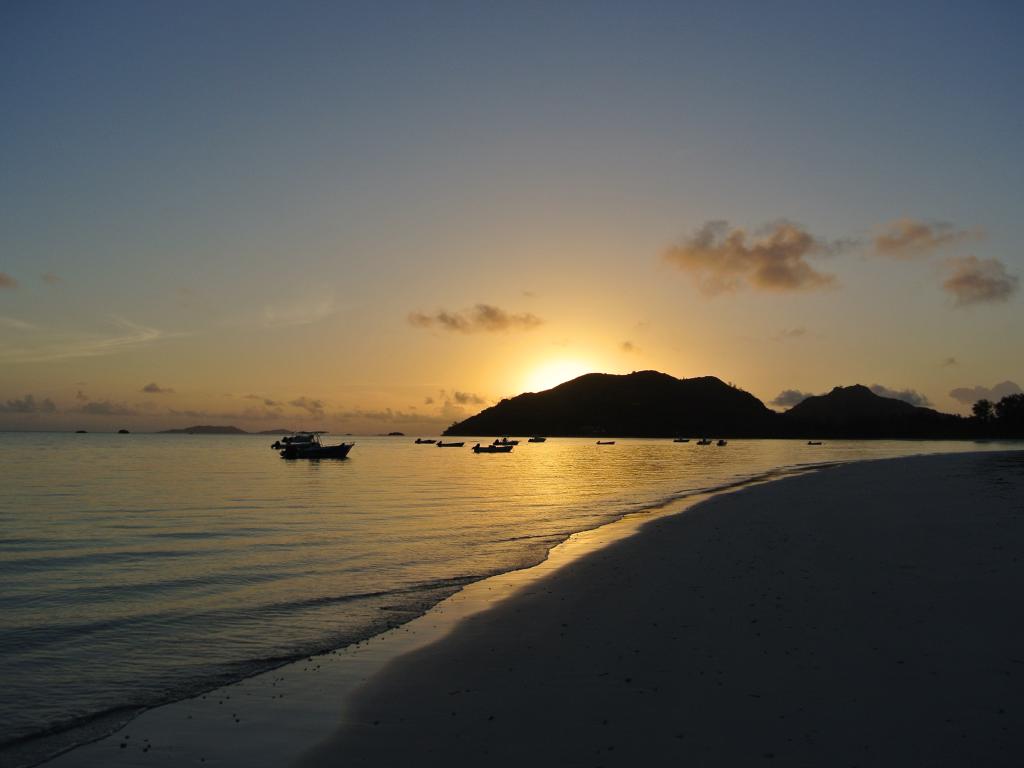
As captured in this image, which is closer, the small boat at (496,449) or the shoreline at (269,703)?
the shoreline at (269,703)

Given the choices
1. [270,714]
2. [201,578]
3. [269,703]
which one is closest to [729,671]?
[270,714]

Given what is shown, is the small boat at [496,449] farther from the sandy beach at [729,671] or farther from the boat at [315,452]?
the sandy beach at [729,671]

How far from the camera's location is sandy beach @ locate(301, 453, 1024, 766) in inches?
315

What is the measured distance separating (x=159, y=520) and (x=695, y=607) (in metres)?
30.7

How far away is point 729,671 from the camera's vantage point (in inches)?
408

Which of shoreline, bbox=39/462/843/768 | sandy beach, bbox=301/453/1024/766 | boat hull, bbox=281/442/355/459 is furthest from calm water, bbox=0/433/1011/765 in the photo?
boat hull, bbox=281/442/355/459

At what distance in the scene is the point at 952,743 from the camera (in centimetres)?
772

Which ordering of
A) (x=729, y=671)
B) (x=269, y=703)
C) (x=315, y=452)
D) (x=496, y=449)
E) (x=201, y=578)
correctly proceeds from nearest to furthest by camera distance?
1. (x=729, y=671)
2. (x=269, y=703)
3. (x=201, y=578)
4. (x=315, y=452)
5. (x=496, y=449)

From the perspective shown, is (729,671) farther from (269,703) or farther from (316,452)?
(316,452)

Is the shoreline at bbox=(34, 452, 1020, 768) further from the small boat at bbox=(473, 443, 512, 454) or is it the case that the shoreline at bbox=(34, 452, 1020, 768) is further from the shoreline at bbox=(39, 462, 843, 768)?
the small boat at bbox=(473, 443, 512, 454)

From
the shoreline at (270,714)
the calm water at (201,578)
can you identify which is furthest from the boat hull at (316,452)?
the shoreline at (270,714)

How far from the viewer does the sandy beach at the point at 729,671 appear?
8000mm

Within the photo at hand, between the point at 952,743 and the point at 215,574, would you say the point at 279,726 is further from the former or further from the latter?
the point at 215,574

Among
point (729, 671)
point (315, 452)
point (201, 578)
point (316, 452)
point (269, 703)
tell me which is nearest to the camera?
point (729, 671)
